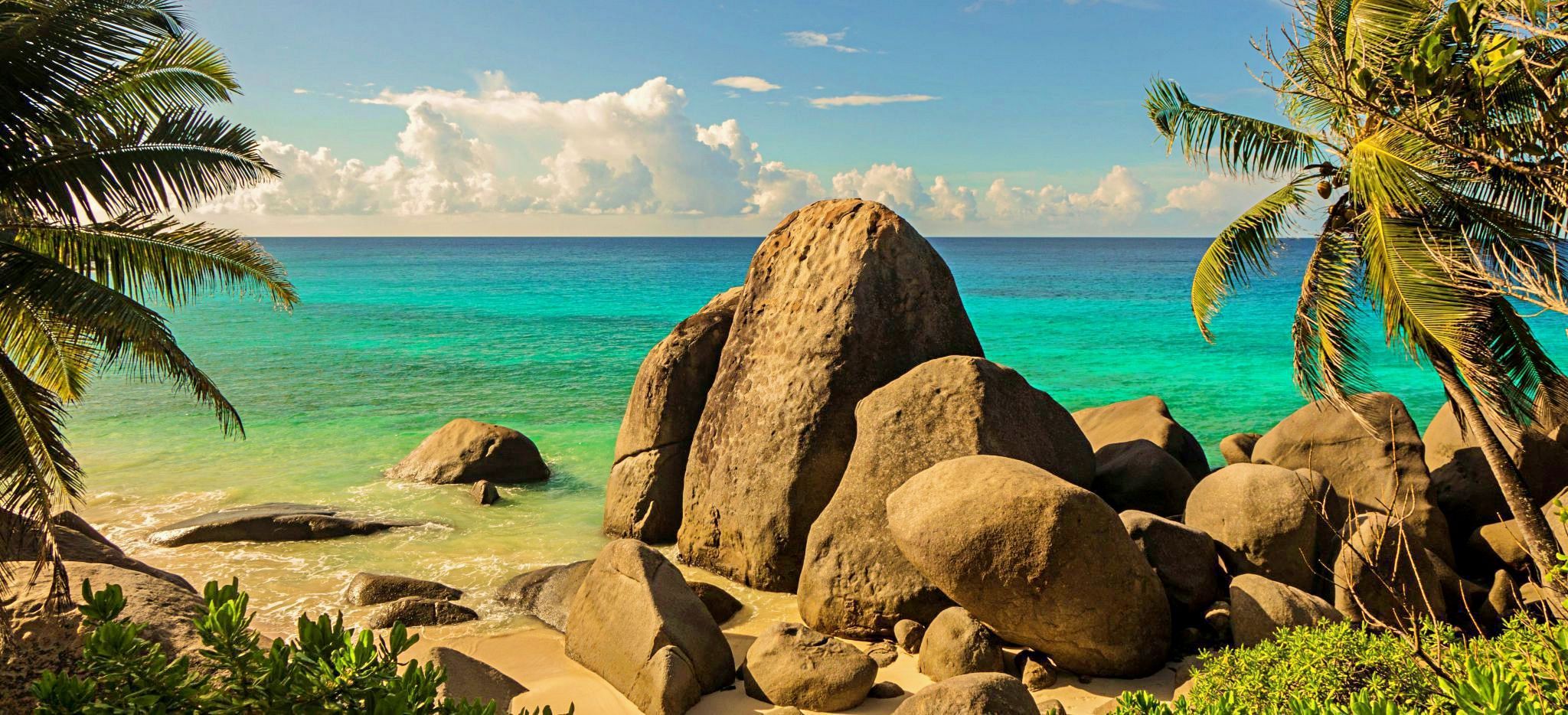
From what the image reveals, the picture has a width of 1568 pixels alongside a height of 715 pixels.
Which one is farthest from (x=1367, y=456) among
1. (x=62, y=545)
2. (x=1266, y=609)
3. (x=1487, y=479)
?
(x=62, y=545)

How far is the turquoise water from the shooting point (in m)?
13.1

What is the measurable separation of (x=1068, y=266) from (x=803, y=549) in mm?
97280

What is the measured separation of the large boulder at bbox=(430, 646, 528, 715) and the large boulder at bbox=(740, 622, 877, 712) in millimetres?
1962

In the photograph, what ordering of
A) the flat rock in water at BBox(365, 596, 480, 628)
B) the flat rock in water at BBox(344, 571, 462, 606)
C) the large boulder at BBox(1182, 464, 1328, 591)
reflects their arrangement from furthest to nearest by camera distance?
1. the flat rock in water at BBox(344, 571, 462, 606)
2. the flat rock in water at BBox(365, 596, 480, 628)
3. the large boulder at BBox(1182, 464, 1328, 591)

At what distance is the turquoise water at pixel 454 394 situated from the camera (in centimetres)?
1314

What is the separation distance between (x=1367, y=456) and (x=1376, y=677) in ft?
22.1

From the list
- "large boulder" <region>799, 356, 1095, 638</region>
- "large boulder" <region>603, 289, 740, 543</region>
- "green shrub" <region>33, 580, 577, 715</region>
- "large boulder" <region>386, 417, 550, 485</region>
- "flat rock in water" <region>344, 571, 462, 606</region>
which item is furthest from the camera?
"large boulder" <region>386, 417, 550, 485</region>

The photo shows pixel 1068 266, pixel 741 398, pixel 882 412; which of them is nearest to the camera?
pixel 882 412

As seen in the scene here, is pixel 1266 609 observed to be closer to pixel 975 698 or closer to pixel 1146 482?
pixel 975 698

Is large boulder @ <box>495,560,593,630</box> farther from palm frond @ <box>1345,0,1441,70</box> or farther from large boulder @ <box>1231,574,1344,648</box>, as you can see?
palm frond @ <box>1345,0,1441,70</box>

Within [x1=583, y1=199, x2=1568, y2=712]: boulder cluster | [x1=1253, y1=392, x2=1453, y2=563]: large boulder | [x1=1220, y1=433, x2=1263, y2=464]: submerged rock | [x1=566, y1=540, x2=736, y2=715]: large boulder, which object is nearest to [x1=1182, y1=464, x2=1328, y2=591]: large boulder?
[x1=583, y1=199, x2=1568, y2=712]: boulder cluster

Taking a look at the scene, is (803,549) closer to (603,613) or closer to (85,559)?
(603,613)

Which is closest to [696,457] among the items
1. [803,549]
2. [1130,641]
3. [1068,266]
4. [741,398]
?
[741,398]

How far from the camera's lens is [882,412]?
10109mm
